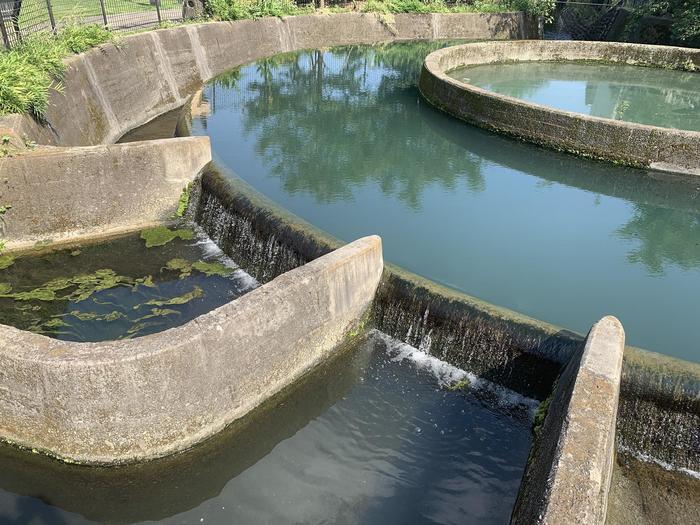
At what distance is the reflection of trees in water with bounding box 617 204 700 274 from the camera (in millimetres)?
7539

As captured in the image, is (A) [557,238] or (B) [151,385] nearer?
(B) [151,385]

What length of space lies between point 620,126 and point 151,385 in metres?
9.01

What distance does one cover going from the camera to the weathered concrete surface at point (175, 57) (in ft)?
32.7

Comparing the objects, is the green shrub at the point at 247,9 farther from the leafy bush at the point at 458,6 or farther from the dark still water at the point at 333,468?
the dark still water at the point at 333,468

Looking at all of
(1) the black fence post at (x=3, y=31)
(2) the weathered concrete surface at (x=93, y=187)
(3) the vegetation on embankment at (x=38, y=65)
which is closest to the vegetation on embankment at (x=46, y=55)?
(3) the vegetation on embankment at (x=38, y=65)

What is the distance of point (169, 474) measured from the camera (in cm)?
468

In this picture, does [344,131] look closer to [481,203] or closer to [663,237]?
[481,203]

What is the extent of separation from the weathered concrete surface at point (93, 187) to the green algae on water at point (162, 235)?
176mm

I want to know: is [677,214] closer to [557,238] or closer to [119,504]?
[557,238]

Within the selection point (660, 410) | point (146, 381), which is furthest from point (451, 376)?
point (146, 381)

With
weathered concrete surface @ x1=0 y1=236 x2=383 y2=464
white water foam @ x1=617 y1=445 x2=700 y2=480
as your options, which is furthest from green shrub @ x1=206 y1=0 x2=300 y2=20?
white water foam @ x1=617 y1=445 x2=700 y2=480

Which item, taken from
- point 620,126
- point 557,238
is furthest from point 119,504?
point 620,126

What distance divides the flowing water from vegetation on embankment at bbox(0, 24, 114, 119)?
2397 millimetres

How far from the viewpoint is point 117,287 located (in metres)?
7.10
